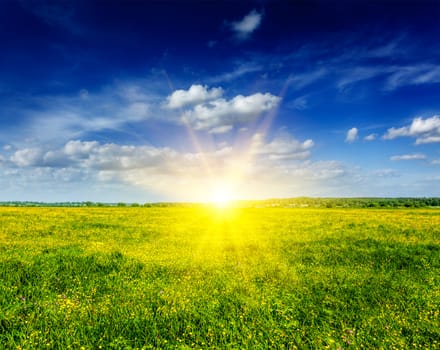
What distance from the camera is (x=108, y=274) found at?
9148 mm

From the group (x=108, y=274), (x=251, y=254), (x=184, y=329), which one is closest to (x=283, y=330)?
(x=184, y=329)

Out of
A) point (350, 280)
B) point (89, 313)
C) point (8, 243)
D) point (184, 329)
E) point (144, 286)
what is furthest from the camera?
point (8, 243)

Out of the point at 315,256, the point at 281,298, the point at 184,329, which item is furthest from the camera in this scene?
the point at 315,256

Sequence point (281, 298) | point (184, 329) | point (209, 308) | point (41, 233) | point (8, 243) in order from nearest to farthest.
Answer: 1. point (184, 329)
2. point (209, 308)
3. point (281, 298)
4. point (8, 243)
5. point (41, 233)

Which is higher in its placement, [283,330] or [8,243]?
[8,243]

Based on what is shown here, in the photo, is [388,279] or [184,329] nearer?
[184,329]

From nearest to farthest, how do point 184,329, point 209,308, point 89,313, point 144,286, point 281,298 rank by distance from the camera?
point 184,329 → point 89,313 → point 209,308 → point 281,298 → point 144,286

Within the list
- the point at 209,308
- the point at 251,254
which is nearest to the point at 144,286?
the point at 209,308

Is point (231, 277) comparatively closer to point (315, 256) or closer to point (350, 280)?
point (350, 280)

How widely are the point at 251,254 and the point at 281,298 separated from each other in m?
5.39

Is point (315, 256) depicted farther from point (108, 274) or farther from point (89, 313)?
point (89, 313)

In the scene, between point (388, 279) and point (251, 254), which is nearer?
point (388, 279)

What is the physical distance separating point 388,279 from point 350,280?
52.3 inches

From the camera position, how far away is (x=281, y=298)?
24.3ft
